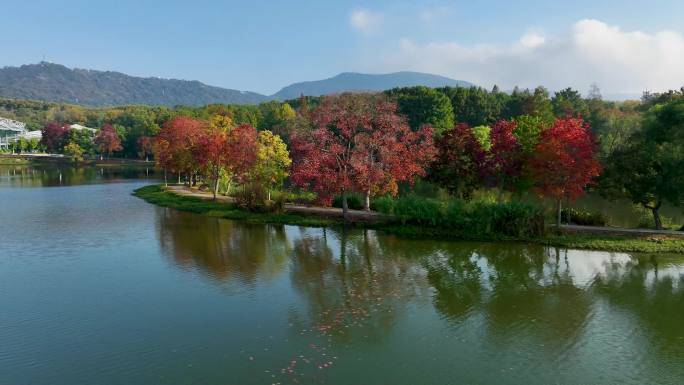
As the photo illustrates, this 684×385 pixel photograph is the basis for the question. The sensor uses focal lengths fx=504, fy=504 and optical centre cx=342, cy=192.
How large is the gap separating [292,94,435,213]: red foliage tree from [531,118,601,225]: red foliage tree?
7819 millimetres

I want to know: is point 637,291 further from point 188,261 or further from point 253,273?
point 188,261

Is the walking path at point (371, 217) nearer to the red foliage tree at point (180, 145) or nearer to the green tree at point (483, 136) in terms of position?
the red foliage tree at point (180, 145)

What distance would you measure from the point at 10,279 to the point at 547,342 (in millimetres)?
23154

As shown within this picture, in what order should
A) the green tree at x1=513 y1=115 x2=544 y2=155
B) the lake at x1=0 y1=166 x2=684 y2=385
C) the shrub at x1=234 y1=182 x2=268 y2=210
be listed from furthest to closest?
1. the shrub at x1=234 y1=182 x2=268 y2=210
2. the green tree at x1=513 y1=115 x2=544 y2=155
3. the lake at x1=0 y1=166 x2=684 y2=385

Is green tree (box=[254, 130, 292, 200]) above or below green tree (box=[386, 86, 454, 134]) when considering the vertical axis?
below

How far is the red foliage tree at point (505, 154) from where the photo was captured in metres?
34.1

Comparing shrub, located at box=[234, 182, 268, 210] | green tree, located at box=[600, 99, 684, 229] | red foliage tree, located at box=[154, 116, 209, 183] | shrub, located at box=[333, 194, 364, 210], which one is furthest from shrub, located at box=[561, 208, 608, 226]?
red foliage tree, located at box=[154, 116, 209, 183]

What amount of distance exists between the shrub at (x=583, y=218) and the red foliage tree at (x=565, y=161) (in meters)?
2.48

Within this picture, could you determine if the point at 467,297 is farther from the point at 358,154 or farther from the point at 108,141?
the point at 108,141

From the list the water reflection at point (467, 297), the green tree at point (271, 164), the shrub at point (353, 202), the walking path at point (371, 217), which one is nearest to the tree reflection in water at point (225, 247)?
the water reflection at point (467, 297)

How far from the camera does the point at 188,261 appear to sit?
87.6ft

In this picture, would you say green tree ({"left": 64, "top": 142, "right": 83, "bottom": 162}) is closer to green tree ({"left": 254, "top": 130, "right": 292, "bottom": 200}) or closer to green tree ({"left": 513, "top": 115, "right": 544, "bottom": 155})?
green tree ({"left": 254, "top": 130, "right": 292, "bottom": 200})

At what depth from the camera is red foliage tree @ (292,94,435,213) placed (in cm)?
3466

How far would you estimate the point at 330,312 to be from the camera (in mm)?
19000
